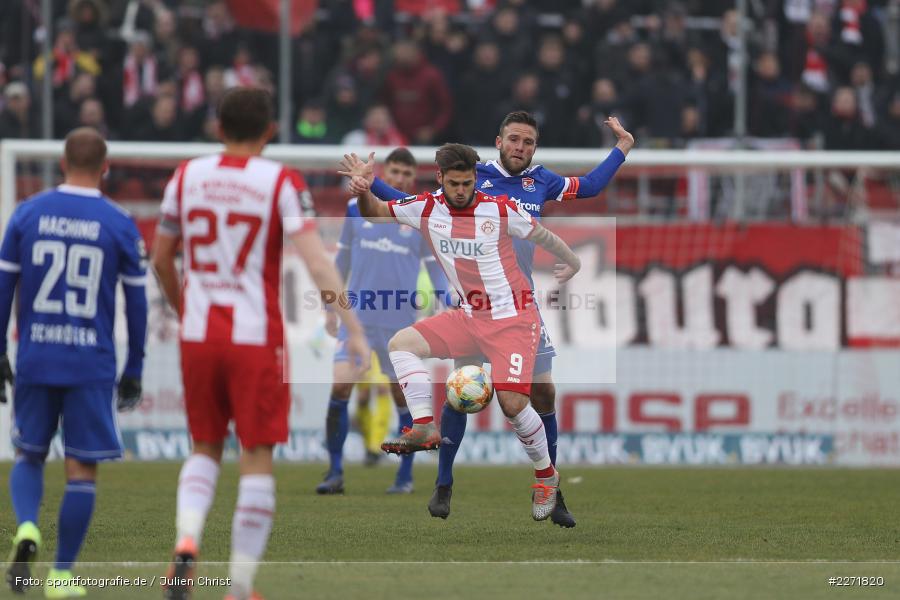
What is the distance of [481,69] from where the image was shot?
18766mm

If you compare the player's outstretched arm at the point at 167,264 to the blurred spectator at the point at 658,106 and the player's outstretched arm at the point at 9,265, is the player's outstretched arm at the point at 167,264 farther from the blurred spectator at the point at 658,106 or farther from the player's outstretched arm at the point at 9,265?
the blurred spectator at the point at 658,106

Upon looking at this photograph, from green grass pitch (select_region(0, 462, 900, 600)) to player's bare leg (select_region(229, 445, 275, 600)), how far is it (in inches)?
20.1

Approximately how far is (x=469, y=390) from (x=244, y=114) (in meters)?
3.46

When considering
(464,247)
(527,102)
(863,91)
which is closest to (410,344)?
(464,247)

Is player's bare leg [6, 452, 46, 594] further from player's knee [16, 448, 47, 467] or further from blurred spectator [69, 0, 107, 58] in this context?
blurred spectator [69, 0, 107, 58]

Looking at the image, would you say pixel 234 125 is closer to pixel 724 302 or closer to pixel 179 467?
pixel 179 467

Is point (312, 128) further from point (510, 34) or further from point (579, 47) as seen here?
point (579, 47)

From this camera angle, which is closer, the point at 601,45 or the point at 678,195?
the point at 678,195

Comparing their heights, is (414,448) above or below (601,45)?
below

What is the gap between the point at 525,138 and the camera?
9867 mm

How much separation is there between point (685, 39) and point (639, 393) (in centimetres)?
546

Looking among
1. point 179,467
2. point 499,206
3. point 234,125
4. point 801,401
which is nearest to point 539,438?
point 499,206

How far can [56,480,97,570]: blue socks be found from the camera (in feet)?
22.3

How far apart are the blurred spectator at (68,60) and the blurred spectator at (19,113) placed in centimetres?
62
